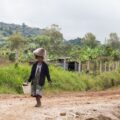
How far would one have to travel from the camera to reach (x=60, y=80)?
22.4 metres

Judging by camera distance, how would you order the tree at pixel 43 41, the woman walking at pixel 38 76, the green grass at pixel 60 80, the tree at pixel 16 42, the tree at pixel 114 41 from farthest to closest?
the tree at pixel 114 41 < the tree at pixel 16 42 < the tree at pixel 43 41 < the green grass at pixel 60 80 < the woman walking at pixel 38 76

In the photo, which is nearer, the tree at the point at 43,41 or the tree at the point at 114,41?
the tree at the point at 43,41

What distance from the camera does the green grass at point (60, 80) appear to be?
66.0 ft

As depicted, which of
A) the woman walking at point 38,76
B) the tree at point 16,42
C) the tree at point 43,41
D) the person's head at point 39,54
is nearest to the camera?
the woman walking at point 38,76

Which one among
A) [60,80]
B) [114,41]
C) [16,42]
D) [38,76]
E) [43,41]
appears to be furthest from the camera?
[114,41]

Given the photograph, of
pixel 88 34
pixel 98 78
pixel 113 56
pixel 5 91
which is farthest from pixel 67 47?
pixel 5 91

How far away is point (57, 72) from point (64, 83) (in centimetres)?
105

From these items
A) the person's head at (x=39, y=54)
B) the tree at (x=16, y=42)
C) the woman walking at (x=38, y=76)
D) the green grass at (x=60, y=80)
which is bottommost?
the green grass at (x=60, y=80)

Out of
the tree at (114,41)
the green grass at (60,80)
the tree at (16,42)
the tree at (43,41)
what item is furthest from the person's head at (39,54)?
the tree at (114,41)

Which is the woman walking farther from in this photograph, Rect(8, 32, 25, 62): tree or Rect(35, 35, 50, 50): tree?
Rect(8, 32, 25, 62): tree

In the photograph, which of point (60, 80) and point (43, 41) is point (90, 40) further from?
point (60, 80)

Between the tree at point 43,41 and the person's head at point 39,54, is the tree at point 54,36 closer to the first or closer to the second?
the tree at point 43,41

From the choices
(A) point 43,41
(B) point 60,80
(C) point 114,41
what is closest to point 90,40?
(C) point 114,41

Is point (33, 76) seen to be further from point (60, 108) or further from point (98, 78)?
point (98, 78)
